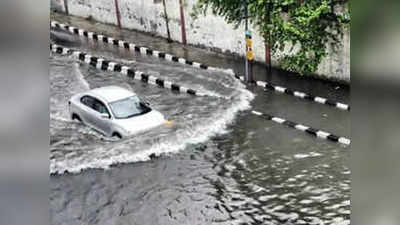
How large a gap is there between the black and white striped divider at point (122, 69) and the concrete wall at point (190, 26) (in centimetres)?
380

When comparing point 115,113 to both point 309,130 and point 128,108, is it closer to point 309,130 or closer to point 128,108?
point 128,108

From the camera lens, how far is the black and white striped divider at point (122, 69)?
17.6m

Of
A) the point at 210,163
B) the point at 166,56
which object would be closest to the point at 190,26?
the point at 166,56

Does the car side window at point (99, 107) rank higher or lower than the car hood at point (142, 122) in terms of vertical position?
higher

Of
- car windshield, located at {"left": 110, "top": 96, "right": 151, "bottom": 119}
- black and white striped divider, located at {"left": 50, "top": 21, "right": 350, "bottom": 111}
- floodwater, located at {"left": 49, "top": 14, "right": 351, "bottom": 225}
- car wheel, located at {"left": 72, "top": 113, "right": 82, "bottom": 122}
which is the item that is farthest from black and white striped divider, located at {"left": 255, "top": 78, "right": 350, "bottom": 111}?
car wheel, located at {"left": 72, "top": 113, "right": 82, "bottom": 122}

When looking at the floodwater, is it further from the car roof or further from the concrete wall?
the car roof

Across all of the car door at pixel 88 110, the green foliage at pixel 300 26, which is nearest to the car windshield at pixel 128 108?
the car door at pixel 88 110

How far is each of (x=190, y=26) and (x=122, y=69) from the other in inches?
164

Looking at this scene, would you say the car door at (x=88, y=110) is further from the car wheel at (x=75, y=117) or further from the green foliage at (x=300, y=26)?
the green foliage at (x=300, y=26)
